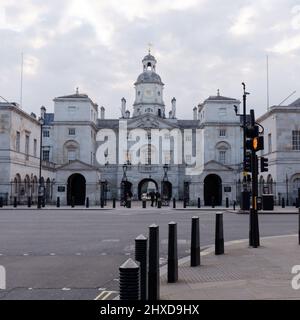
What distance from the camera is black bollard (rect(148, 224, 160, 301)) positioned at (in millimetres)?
6445

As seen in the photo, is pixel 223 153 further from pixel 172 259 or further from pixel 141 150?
pixel 172 259

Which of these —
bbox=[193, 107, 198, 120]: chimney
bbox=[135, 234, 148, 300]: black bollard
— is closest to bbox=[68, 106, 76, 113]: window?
bbox=[193, 107, 198, 120]: chimney

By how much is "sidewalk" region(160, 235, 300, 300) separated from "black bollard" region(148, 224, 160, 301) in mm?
254

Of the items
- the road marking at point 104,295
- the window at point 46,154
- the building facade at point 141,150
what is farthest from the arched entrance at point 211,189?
the road marking at point 104,295

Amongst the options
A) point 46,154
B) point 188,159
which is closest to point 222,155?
point 188,159

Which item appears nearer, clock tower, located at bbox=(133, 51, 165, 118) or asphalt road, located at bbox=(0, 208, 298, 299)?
asphalt road, located at bbox=(0, 208, 298, 299)

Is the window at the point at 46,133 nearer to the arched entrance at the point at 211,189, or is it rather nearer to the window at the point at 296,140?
the arched entrance at the point at 211,189

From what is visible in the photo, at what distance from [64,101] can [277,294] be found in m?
61.7

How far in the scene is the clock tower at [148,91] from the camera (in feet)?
298

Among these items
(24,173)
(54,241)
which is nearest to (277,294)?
(54,241)

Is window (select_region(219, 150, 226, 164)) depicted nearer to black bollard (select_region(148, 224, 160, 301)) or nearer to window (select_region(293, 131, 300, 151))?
window (select_region(293, 131, 300, 151))

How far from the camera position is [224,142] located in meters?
69.1

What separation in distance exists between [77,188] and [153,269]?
146 ft
